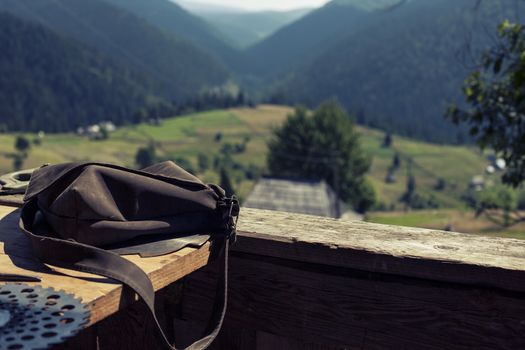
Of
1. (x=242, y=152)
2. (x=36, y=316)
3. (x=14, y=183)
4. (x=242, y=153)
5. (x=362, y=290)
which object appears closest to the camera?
(x=36, y=316)

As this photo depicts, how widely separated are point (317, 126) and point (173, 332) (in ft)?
205

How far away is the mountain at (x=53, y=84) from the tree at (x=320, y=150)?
92872 mm

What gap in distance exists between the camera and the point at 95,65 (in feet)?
568

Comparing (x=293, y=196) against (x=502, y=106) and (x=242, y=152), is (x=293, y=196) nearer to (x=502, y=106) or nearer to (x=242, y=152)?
(x=502, y=106)

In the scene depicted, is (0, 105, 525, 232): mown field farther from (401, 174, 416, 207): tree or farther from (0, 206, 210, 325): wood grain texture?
(0, 206, 210, 325): wood grain texture

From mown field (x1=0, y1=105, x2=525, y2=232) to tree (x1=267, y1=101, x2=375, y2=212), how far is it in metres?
23.7

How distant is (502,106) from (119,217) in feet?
13.2

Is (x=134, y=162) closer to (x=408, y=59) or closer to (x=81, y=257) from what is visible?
(x=81, y=257)

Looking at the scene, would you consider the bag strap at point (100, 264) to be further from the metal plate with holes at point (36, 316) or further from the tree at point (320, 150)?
the tree at point (320, 150)

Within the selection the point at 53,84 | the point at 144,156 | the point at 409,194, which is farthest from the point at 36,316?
the point at 53,84

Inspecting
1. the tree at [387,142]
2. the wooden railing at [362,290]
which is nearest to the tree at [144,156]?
the tree at [387,142]

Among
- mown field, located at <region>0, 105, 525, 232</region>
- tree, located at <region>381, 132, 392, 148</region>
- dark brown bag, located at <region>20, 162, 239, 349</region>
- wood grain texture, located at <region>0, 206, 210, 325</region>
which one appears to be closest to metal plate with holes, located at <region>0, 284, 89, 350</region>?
wood grain texture, located at <region>0, 206, 210, 325</region>

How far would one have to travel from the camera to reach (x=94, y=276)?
125 cm

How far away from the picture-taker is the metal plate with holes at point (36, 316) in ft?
2.92
